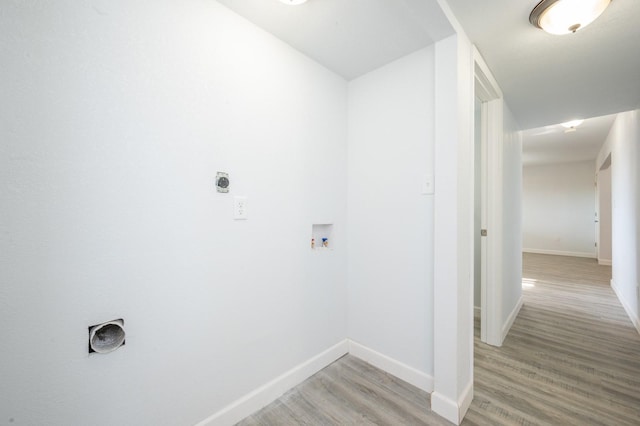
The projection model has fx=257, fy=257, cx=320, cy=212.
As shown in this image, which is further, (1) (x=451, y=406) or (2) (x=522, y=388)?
(2) (x=522, y=388)

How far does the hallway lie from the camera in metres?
1.55

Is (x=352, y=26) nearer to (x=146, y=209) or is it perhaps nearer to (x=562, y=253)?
(x=146, y=209)

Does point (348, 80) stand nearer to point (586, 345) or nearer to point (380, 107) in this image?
point (380, 107)

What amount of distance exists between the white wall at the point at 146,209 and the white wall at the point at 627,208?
3539 millimetres

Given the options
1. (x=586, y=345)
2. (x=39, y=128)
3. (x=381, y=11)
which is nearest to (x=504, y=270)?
(x=586, y=345)

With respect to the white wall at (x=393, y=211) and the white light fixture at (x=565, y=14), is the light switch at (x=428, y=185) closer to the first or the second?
the white wall at (x=393, y=211)

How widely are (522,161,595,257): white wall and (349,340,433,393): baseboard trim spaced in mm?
7869

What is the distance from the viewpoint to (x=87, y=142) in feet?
3.30

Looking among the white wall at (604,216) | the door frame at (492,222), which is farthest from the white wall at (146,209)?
the white wall at (604,216)

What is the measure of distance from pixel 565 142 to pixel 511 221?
353 cm

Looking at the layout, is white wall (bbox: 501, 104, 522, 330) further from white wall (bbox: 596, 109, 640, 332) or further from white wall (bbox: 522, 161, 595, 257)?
white wall (bbox: 522, 161, 595, 257)

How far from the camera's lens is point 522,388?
178 centimetres

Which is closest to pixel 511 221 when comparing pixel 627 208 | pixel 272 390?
pixel 627 208

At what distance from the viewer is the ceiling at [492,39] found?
139cm
